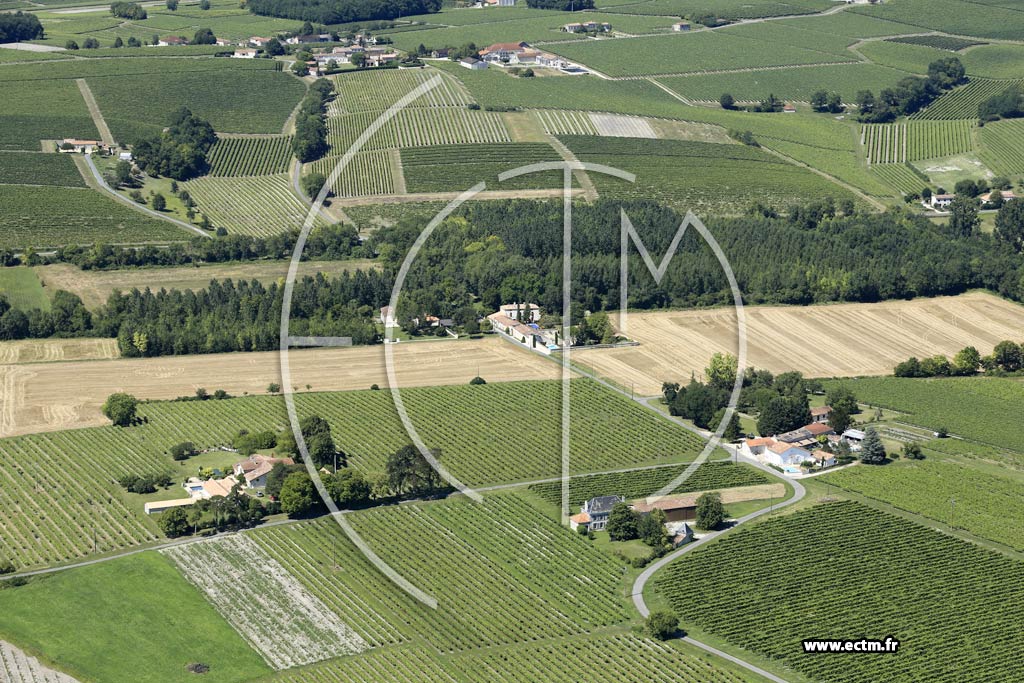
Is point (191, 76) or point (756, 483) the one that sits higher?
point (191, 76)

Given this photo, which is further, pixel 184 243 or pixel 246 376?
pixel 184 243

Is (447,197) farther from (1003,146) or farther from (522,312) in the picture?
(1003,146)

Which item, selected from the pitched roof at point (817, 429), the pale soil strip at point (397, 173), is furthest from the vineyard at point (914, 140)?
the pitched roof at point (817, 429)

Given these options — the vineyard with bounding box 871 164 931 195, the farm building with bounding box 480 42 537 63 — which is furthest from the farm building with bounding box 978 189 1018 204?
the farm building with bounding box 480 42 537 63

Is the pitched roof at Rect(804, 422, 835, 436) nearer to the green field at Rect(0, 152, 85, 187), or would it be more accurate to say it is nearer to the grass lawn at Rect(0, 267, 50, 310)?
the grass lawn at Rect(0, 267, 50, 310)

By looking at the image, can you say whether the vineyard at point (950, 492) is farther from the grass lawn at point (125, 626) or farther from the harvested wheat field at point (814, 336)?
the grass lawn at point (125, 626)

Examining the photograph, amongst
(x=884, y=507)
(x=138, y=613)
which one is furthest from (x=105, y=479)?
(x=884, y=507)

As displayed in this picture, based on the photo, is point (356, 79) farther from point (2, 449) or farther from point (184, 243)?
point (2, 449)

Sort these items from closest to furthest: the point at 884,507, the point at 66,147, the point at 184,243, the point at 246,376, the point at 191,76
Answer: the point at 884,507 < the point at 246,376 < the point at 184,243 < the point at 66,147 < the point at 191,76
